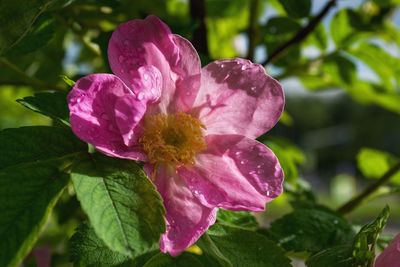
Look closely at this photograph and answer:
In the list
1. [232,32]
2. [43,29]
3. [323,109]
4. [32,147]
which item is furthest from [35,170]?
[323,109]

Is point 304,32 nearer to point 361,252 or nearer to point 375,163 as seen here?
point 375,163

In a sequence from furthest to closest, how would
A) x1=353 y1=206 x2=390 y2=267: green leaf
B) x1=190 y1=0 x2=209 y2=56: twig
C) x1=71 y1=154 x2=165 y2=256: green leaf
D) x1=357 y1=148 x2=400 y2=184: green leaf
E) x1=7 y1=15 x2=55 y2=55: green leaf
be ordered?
x1=357 y1=148 x2=400 y2=184: green leaf, x1=190 y1=0 x2=209 y2=56: twig, x1=7 y1=15 x2=55 y2=55: green leaf, x1=353 y1=206 x2=390 y2=267: green leaf, x1=71 y1=154 x2=165 y2=256: green leaf

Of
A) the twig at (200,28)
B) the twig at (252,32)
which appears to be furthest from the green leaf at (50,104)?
the twig at (252,32)

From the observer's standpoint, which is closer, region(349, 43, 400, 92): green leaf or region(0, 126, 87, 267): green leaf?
region(0, 126, 87, 267): green leaf

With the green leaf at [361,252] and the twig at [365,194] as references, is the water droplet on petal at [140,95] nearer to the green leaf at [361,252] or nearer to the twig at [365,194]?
the green leaf at [361,252]

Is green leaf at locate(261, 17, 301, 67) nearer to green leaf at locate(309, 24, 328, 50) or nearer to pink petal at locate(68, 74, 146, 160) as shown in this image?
green leaf at locate(309, 24, 328, 50)

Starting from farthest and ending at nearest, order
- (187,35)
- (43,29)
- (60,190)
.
A: (187,35) < (43,29) < (60,190)

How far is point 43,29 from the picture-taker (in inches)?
29.7

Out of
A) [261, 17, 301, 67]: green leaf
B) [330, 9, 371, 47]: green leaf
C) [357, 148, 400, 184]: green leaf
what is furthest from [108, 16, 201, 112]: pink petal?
[357, 148, 400, 184]: green leaf

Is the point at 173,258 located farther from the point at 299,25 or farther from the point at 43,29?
the point at 299,25

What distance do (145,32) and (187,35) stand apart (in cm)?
26

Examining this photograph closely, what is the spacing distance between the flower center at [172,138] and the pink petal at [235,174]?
1 centimetres

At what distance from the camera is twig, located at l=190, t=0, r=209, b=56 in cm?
101

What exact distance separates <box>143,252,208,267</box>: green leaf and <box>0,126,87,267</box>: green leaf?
13cm
